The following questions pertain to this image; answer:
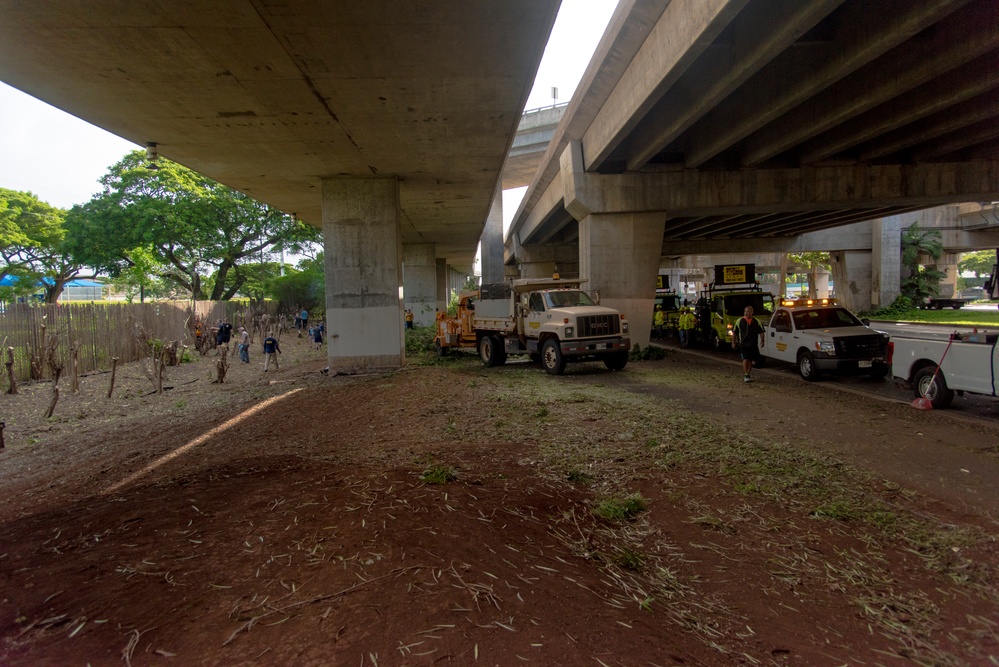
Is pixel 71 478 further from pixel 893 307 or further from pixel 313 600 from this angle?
pixel 893 307

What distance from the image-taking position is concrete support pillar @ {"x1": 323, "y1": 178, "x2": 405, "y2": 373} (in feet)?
51.9

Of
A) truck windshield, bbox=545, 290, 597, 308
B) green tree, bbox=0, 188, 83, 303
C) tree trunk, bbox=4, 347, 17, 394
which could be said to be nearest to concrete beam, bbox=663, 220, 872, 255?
truck windshield, bbox=545, 290, 597, 308

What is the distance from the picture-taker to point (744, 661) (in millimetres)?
3121

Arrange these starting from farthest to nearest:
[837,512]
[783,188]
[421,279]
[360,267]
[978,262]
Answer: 1. [978,262]
2. [421,279]
3. [783,188]
4. [360,267]
5. [837,512]

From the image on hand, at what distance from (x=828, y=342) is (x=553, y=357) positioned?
6.23 metres

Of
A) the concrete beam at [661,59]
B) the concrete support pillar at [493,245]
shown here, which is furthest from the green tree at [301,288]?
the concrete beam at [661,59]

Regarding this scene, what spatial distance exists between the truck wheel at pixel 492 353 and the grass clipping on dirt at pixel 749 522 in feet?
28.0

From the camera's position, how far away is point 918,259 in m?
38.1

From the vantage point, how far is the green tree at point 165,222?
32281mm

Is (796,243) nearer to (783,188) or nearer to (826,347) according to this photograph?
(783,188)

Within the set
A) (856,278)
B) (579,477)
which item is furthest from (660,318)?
(579,477)

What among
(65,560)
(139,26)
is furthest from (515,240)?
(65,560)

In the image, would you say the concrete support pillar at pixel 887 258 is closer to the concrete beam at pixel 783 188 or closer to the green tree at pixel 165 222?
the concrete beam at pixel 783 188

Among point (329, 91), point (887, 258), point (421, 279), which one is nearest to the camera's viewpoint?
point (329, 91)
